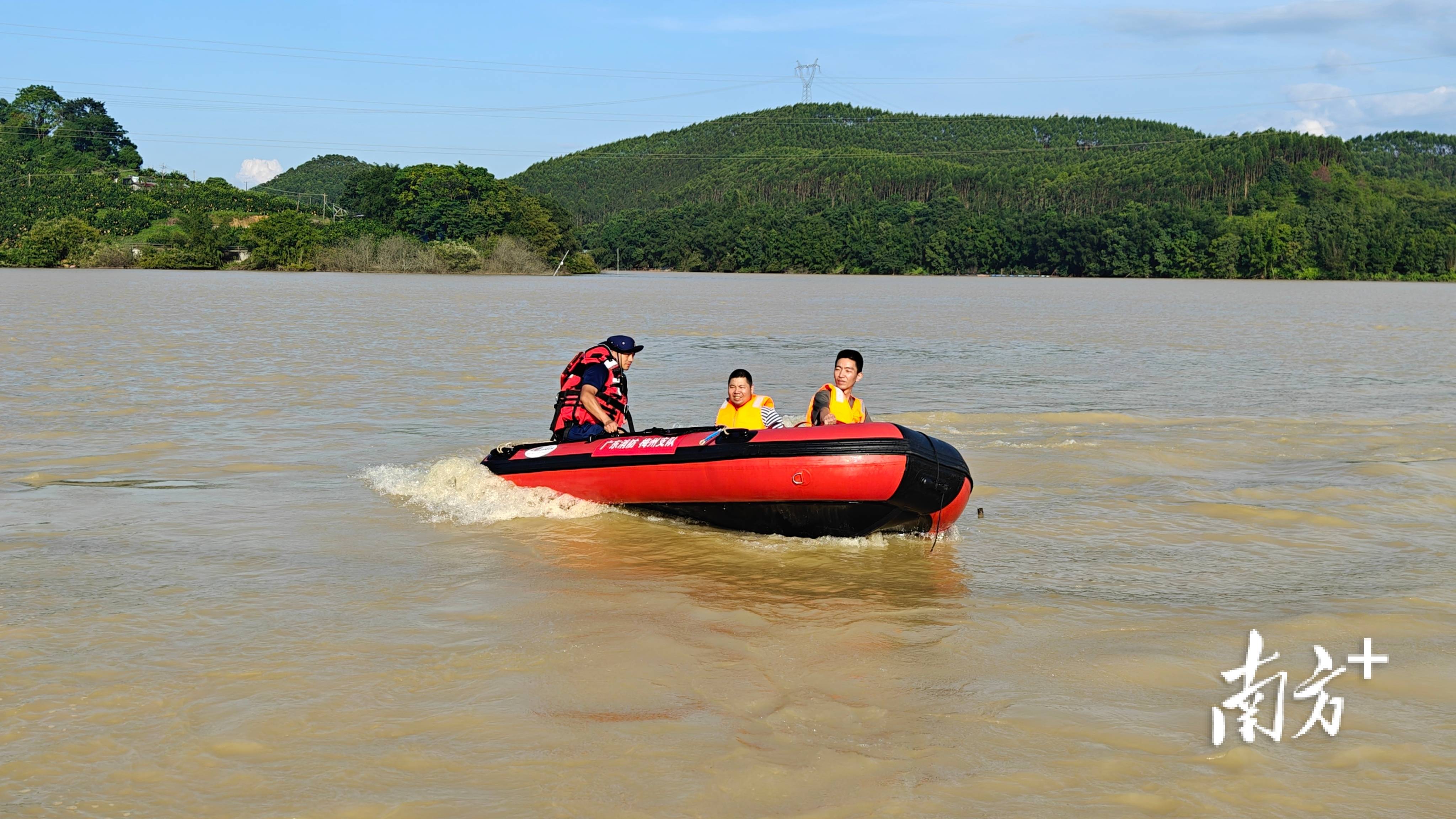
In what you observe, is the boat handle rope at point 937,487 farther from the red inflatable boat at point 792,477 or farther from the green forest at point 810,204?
the green forest at point 810,204

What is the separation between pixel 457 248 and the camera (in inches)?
3282

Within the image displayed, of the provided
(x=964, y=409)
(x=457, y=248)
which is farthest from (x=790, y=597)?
(x=457, y=248)

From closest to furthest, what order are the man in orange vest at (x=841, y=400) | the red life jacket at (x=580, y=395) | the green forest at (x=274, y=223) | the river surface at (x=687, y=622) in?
the river surface at (x=687, y=622) → the man in orange vest at (x=841, y=400) → the red life jacket at (x=580, y=395) → the green forest at (x=274, y=223)

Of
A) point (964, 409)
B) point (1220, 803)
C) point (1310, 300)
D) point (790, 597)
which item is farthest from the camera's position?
point (1310, 300)

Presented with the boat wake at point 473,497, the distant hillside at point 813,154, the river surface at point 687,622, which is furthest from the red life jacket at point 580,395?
the distant hillside at point 813,154

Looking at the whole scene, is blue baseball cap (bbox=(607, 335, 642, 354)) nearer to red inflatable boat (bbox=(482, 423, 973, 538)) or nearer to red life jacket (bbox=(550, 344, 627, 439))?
red life jacket (bbox=(550, 344, 627, 439))

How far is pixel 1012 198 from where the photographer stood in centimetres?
12644

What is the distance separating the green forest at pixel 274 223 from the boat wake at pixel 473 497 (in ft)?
250

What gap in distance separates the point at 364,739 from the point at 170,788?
0.63 meters

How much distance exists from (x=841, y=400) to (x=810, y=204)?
126m

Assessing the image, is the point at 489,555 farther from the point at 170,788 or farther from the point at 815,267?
the point at 815,267

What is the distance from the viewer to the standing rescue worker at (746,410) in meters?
7.69

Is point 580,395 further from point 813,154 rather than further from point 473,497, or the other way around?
point 813,154

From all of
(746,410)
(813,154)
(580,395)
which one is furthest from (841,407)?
(813,154)
